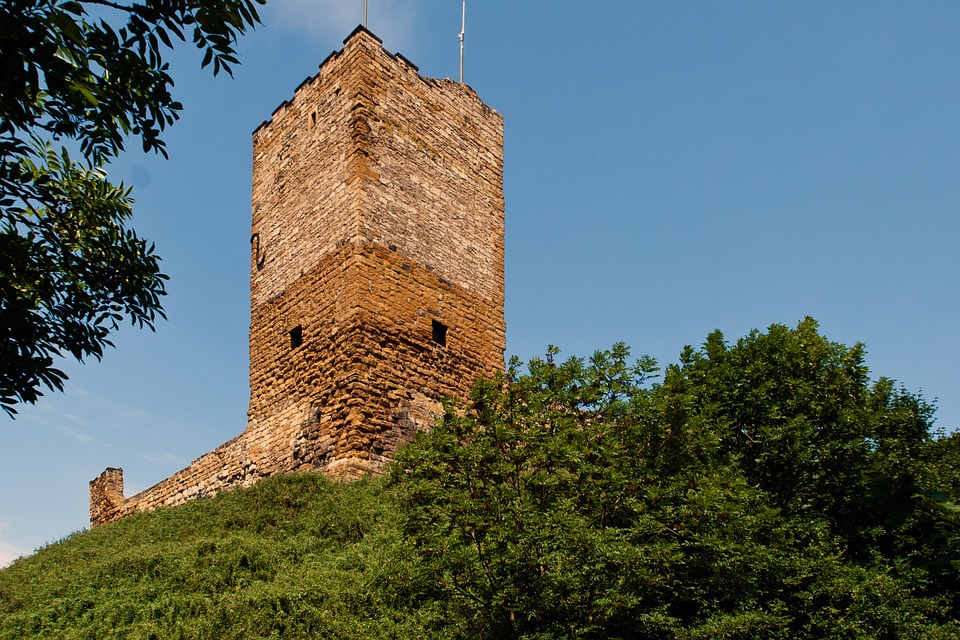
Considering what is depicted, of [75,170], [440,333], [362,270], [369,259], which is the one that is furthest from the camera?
[440,333]

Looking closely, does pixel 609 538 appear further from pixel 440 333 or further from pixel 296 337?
pixel 296 337

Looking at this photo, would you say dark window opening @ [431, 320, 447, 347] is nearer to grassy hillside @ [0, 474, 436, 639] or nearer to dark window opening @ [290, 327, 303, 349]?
dark window opening @ [290, 327, 303, 349]

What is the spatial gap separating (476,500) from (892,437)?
5944 millimetres

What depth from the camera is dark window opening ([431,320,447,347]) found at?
14828mm

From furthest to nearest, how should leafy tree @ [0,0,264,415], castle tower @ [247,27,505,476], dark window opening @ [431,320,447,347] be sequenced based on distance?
dark window opening @ [431,320,447,347], castle tower @ [247,27,505,476], leafy tree @ [0,0,264,415]

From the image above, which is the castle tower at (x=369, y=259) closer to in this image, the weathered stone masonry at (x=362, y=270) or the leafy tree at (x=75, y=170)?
the weathered stone masonry at (x=362, y=270)

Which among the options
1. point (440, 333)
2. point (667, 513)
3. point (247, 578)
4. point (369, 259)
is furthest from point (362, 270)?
point (667, 513)

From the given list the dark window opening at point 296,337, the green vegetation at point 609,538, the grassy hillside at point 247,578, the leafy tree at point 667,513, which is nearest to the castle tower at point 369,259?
the dark window opening at point 296,337

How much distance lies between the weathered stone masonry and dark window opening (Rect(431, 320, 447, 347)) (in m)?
0.03

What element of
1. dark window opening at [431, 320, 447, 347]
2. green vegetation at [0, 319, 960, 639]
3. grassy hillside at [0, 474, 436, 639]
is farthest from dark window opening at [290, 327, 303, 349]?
green vegetation at [0, 319, 960, 639]

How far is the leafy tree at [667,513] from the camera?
686 cm

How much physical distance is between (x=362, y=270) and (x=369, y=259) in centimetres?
24

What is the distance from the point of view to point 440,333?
588 inches

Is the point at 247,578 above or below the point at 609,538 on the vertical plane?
above
